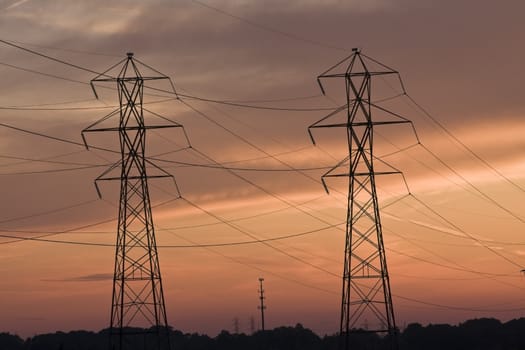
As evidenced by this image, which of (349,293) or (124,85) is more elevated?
(124,85)

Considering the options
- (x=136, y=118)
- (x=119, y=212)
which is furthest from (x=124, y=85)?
(x=119, y=212)

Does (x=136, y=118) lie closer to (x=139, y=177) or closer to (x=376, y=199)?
(x=139, y=177)

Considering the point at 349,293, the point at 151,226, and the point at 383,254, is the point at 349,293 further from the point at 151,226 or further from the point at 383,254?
the point at 151,226

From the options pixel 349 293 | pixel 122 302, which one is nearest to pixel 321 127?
pixel 349 293

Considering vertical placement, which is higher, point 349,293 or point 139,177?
point 139,177

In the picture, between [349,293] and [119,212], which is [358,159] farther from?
[119,212]

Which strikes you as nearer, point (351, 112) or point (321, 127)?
point (321, 127)

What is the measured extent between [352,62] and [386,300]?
17.7 m

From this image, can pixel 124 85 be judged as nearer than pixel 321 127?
No


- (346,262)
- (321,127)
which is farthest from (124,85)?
(346,262)

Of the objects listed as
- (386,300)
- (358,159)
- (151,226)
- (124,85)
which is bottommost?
(386,300)

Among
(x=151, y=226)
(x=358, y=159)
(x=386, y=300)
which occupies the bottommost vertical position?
(x=386, y=300)

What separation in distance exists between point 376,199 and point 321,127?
707cm

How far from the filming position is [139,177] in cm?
8238
